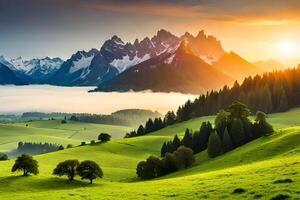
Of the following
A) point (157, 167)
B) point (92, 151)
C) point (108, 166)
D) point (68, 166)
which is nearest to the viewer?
point (68, 166)

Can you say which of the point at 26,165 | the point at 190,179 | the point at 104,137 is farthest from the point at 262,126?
the point at 104,137

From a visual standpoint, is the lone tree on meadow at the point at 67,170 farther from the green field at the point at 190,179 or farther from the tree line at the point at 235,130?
the tree line at the point at 235,130

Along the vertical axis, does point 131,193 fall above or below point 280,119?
below

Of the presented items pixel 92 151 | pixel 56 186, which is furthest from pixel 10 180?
pixel 92 151

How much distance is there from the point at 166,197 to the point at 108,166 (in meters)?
87.0

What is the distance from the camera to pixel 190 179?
6419 centimetres

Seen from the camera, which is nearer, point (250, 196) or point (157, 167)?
point (250, 196)

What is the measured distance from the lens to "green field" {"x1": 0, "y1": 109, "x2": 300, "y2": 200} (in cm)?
4700

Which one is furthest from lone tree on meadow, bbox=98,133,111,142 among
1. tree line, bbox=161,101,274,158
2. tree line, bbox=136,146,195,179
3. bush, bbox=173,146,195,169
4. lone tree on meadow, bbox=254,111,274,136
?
lone tree on meadow, bbox=254,111,274,136

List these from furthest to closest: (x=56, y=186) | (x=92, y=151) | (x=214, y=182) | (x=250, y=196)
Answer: (x=92, y=151), (x=56, y=186), (x=214, y=182), (x=250, y=196)

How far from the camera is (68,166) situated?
3578 inches

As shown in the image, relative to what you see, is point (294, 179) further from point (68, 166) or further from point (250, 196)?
point (68, 166)

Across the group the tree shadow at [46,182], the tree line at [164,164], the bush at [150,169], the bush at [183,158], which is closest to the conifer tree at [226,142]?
the tree line at [164,164]

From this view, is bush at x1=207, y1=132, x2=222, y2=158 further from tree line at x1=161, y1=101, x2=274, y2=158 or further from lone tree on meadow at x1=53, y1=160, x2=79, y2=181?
lone tree on meadow at x1=53, y1=160, x2=79, y2=181
